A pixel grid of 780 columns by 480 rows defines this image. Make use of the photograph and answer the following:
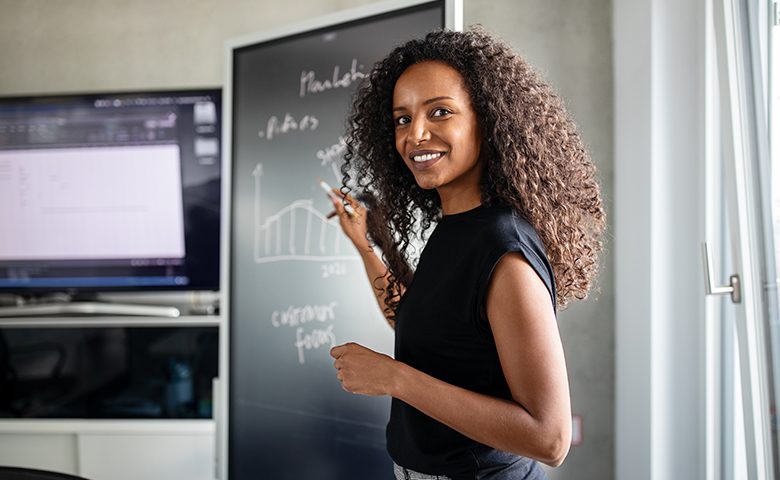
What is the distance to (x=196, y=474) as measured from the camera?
2.35 metres

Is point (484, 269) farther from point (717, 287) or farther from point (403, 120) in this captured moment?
point (717, 287)

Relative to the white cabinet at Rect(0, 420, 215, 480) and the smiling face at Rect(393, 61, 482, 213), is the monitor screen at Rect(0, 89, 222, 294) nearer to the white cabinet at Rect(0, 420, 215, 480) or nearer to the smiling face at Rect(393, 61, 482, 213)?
the white cabinet at Rect(0, 420, 215, 480)

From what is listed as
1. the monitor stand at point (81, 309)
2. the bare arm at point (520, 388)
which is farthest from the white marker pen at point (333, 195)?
the monitor stand at point (81, 309)

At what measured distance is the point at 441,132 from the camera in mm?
1099

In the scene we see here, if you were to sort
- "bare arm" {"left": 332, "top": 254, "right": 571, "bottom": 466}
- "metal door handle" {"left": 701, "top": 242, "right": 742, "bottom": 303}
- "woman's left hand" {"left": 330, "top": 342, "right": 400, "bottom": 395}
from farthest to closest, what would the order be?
"metal door handle" {"left": 701, "top": 242, "right": 742, "bottom": 303} → "woman's left hand" {"left": 330, "top": 342, "right": 400, "bottom": 395} → "bare arm" {"left": 332, "top": 254, "right": 571, "bottom": 466}

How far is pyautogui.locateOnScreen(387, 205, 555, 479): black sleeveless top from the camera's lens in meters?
1.00

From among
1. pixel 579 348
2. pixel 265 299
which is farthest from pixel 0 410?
pixel 579 348

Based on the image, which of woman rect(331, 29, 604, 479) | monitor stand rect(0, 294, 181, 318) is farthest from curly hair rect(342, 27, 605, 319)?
monitor stand rect(0, 294, 181, 318)

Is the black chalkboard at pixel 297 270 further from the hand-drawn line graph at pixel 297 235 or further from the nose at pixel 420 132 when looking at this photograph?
the nose at pixel 420 132

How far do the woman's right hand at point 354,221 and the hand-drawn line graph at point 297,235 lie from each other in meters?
0.18

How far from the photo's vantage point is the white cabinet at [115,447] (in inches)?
92.8

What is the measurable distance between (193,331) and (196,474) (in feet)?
1.87

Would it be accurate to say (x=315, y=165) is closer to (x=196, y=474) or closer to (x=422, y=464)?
(x=422, y=464)

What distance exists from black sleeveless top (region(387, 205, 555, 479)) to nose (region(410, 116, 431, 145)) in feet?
0.46
